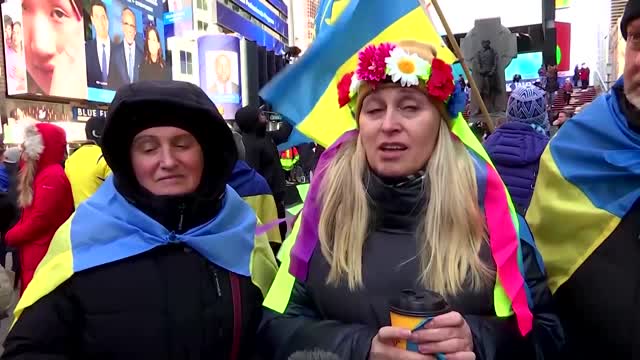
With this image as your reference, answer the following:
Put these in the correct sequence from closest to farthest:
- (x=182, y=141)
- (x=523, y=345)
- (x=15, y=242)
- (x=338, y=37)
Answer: (x=523, y=345) < (x=182, y=141) < (x=338, y=37) < (x=15, y=242)

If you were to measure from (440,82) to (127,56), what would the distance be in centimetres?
3435

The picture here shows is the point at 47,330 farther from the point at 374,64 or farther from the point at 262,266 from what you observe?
the point at 374,64

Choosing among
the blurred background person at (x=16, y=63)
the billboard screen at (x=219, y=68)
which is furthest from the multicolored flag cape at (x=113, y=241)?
the billboard screen at (x=219, y=68)

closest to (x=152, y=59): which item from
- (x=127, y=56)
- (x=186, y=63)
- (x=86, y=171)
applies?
(x=127, y=56)

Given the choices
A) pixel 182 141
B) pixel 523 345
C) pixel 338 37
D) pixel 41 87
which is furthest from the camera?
pixel 41 87

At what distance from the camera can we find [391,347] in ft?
5.13

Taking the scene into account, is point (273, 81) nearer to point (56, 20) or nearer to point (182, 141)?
point (182, 141)

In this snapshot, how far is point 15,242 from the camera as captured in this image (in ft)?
14.8

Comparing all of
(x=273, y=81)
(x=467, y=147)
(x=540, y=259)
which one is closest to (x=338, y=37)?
(x=273, y=81)

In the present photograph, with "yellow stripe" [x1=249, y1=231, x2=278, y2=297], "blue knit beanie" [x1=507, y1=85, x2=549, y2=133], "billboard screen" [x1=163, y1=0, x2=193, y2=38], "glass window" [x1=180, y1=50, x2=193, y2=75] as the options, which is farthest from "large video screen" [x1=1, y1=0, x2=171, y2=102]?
"yellow stripe" [x1=249, y1=231, x2=278, y2=297]

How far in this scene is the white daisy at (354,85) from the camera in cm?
202

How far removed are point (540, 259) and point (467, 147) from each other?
446 mm

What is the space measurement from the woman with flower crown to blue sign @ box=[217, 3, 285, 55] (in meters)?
53.6

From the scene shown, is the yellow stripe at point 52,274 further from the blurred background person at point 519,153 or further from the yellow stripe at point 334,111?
the blurred background person at point 519,153
